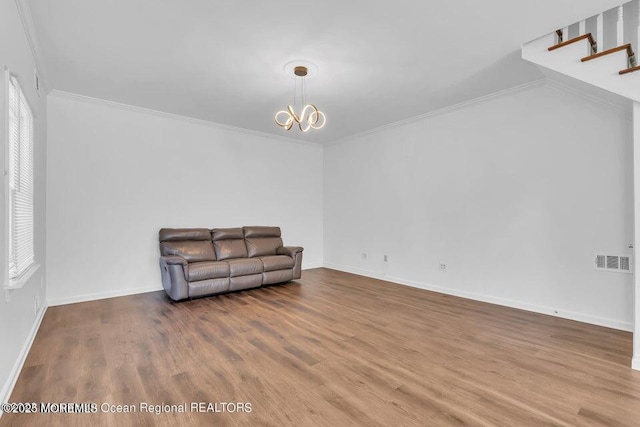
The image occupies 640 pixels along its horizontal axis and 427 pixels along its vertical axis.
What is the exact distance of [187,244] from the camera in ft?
15.1

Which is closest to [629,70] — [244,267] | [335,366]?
[335,366]

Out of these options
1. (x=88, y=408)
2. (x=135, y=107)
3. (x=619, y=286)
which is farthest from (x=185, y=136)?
(x=619, y=286)

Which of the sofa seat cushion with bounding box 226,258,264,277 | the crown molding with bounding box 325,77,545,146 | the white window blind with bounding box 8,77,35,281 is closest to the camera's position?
the white window blind with bounding box 8,77,35,281

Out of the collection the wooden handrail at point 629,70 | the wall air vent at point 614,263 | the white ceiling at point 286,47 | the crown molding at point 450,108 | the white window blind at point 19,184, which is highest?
the white ceiling at point 286,47

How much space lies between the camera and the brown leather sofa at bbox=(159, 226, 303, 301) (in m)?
4.05

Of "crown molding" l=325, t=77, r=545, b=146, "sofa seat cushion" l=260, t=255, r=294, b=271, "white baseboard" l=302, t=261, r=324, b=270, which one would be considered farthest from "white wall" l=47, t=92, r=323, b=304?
"crown molding" l=325, t=77, r=545, b=146

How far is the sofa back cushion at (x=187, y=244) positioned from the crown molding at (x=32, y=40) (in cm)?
224

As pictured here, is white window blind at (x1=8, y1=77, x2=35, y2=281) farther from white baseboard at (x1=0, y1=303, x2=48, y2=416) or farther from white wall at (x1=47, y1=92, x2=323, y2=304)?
white wall at (x1=47, y1=92, x2=323, y2=304)

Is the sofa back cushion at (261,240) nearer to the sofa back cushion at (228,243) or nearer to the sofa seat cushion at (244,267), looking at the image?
the sofa back cushion at (228,243)

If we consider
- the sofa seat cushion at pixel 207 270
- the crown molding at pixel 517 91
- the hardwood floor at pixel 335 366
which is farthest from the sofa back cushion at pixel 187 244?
the crown molding at pixel 517 91

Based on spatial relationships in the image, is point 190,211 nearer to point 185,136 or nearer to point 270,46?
point 185,136

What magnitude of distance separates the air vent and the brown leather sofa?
12.8 feet

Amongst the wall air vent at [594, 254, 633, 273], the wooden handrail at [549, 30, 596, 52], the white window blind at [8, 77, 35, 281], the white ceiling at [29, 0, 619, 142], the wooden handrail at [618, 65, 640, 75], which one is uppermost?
the white ceiling at [29, 0, 619, 142]

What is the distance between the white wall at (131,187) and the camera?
3.96m
